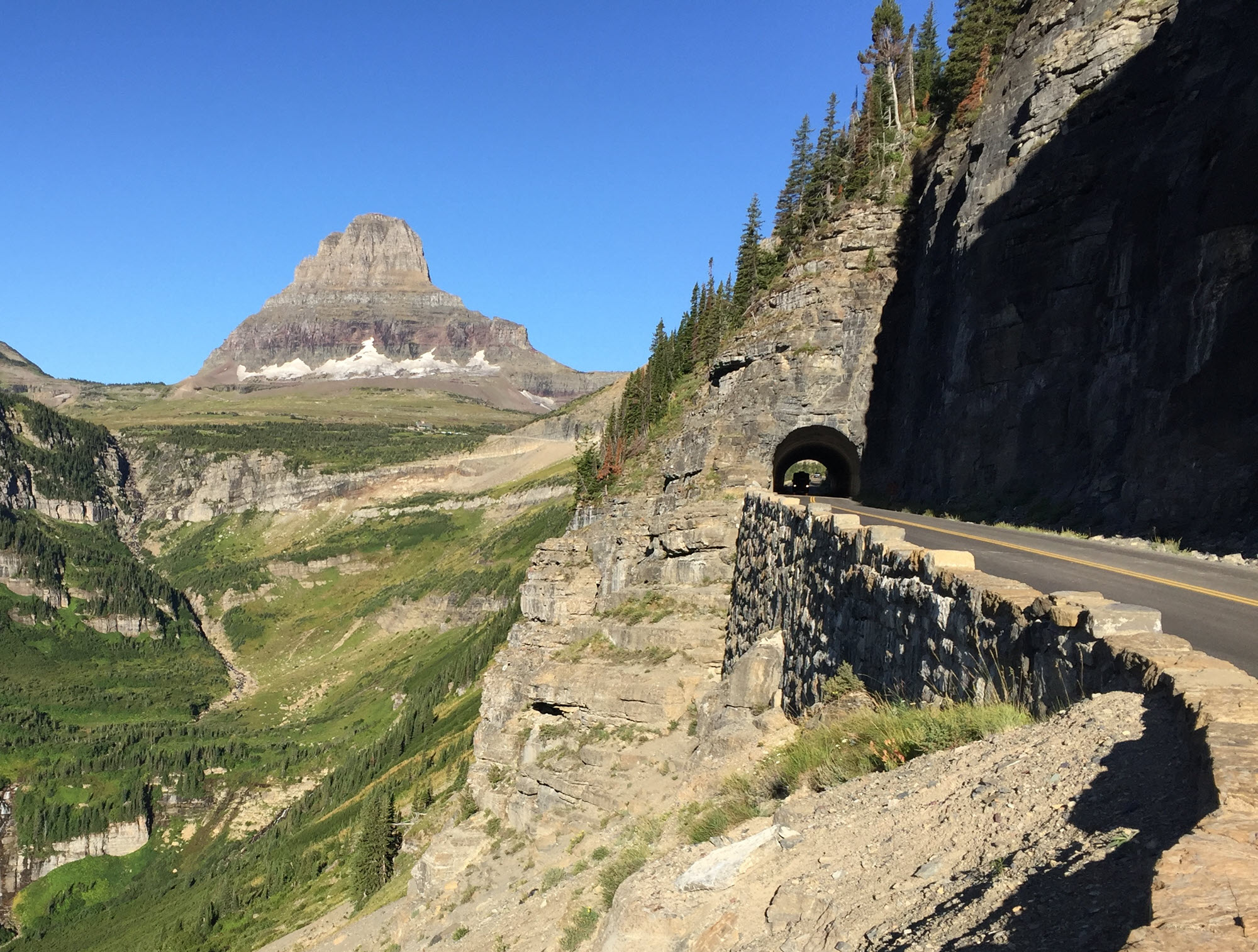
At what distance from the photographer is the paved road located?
33.9 feet

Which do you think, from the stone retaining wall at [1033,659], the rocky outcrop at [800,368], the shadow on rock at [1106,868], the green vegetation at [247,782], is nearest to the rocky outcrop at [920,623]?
the stone retaining wall at [1033,659]

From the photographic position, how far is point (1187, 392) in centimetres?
2189

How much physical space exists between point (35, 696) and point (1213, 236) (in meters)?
245

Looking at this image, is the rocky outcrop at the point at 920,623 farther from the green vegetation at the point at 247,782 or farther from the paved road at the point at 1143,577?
the green vegetation at the point at 247,782

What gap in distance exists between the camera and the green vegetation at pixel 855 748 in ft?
27.4

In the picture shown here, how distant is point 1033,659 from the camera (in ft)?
26.5

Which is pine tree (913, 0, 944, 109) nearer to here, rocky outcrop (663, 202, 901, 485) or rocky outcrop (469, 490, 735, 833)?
rocky outcrop (663, 202, 901, 485)

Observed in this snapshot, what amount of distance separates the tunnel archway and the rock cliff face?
15.6 ft

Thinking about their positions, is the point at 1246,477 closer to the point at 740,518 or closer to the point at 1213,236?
the point at 1213,236

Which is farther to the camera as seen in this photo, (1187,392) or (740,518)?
(740,518)

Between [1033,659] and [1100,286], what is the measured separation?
24.7m

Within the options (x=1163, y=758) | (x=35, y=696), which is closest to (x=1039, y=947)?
(x=1163, y=758)

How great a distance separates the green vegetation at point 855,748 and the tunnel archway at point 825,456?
3263cm

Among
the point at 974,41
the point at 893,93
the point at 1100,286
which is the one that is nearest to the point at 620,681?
the point at 1100,286
